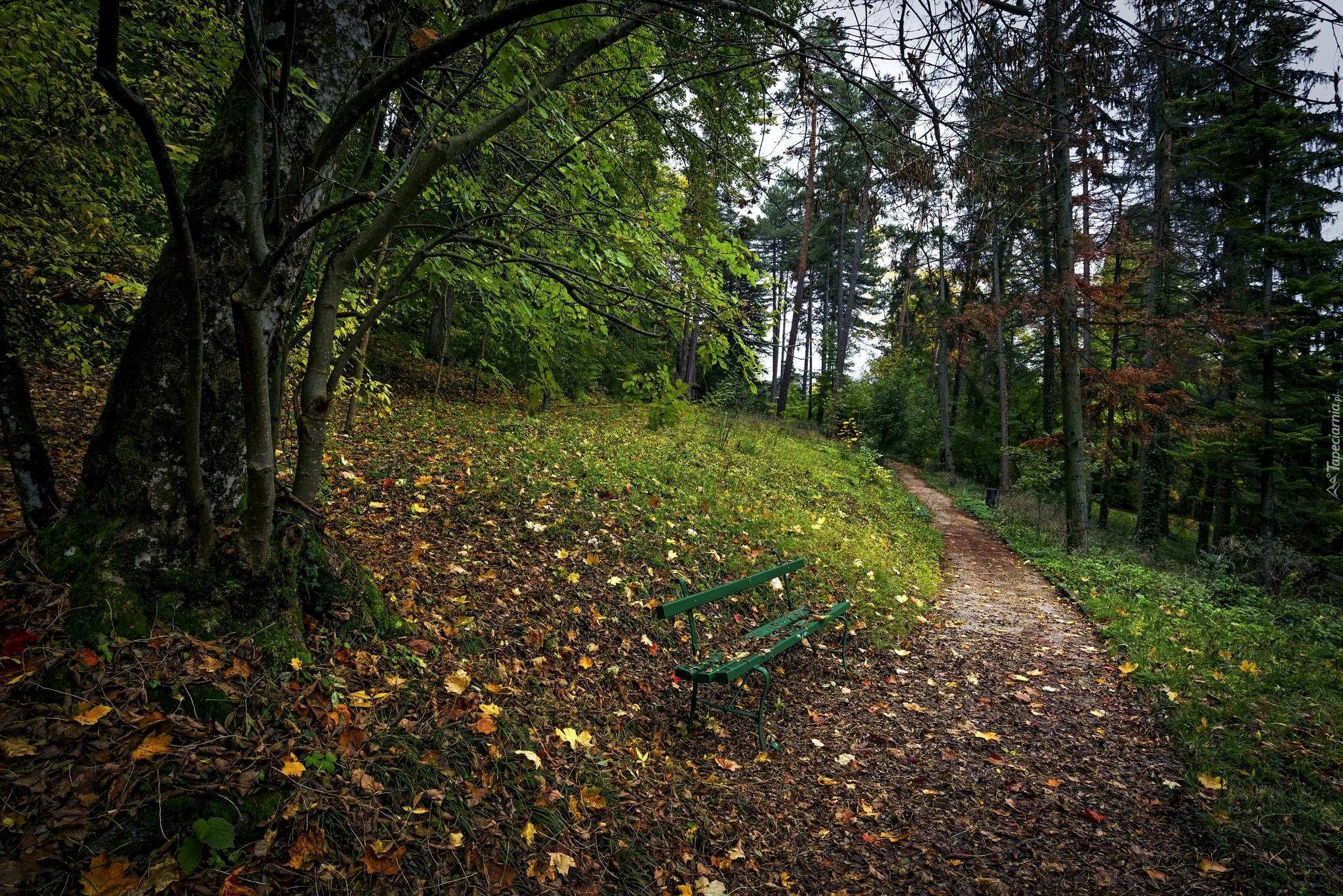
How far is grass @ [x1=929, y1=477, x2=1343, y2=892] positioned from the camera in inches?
123

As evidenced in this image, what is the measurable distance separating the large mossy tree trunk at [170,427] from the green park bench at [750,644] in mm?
2605

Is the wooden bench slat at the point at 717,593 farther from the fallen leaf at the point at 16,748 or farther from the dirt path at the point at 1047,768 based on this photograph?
the fallen leaf at the point at 16,748

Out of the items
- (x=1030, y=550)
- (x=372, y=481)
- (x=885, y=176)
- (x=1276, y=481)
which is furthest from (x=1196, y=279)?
(x=372, y=481)

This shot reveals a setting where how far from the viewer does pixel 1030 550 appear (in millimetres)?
10727

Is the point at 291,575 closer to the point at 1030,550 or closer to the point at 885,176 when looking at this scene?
the point at 885,176

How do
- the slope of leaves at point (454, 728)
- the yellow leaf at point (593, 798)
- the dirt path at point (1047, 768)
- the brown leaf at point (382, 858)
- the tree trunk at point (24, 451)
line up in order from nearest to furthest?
1. the slope of leaves at point (454, 728)
2. the brown leaf at point (382, 858)
3. the tree trunk at point (24, 451)
4. the yellow leaf at point (593, 798)
5. the dirt path at point (1047, 768)

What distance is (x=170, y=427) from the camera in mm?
2316

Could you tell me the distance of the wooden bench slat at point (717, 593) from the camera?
12.6 feet

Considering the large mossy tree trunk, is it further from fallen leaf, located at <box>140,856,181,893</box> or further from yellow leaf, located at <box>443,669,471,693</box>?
yellow leaf, located at <box>443,669,471,693</box>

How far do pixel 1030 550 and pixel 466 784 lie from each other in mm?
11535

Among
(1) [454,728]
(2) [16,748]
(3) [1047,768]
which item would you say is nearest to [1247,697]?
(3) [1047,768]

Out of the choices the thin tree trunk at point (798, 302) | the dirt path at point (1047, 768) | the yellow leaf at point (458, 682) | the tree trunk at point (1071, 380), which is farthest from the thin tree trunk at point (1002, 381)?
the yellow leaf at point (458, 682)

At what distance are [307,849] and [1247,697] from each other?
6762 mm

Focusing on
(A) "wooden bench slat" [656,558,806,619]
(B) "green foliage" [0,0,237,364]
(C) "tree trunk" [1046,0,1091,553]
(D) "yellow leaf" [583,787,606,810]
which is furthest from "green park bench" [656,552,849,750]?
(C) "tree trunk" [1046,0,1091,553]
